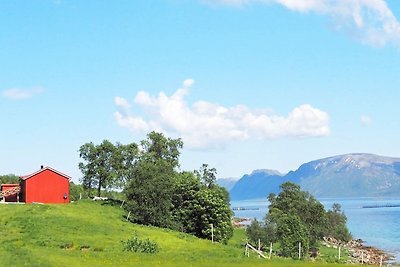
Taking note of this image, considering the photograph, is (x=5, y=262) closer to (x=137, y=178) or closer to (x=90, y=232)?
(x=90, y=232)

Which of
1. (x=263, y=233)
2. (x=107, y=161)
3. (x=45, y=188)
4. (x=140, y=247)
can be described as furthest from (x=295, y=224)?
(x=107, y=161)

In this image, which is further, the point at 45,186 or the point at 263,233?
the point at 45,186

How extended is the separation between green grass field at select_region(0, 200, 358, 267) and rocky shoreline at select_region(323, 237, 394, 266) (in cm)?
4255

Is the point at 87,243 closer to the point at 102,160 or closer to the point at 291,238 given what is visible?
the point at 291,238

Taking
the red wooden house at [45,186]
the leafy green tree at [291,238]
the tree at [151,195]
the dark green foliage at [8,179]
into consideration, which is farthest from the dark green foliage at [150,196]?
the dark green foliage at [8,179]

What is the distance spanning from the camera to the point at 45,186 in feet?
338

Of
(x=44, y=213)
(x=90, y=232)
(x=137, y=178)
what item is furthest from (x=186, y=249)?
(x=137, y=178)

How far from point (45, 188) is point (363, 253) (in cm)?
7061

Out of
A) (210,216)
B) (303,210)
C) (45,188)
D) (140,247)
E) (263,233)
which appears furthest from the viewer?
(303,210)

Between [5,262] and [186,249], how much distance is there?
29724mm

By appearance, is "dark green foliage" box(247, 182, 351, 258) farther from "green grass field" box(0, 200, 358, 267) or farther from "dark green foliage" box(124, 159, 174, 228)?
"dark green foliage" box(124, 159, 174, 228)

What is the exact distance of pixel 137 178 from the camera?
101 meters

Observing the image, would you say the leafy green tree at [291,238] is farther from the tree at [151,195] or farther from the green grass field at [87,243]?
the tree at [151,195]

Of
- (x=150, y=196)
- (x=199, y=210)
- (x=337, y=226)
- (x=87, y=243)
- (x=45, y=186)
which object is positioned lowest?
(x=337, y=226)
